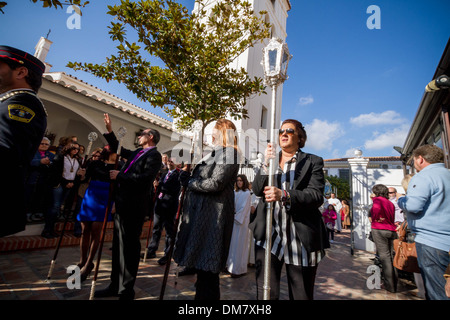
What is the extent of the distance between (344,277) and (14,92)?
6267 millimetres

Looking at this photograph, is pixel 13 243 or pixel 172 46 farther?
pixel 172 46

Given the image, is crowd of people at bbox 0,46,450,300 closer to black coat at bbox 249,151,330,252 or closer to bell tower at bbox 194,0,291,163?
black coat at bbox 249,151,330,252

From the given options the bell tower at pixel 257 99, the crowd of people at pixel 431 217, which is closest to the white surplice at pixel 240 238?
the crowd of people at pixel 431 217

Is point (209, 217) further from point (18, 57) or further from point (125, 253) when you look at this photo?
point (18, 57)

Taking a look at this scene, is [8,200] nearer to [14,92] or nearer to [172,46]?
[14,92]

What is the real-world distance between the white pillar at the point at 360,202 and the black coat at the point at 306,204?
740 cm

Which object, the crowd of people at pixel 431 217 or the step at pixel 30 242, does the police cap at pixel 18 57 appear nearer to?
the step at pixel 30 242

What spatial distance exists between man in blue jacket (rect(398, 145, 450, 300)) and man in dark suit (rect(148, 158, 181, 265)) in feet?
Result: 13.9

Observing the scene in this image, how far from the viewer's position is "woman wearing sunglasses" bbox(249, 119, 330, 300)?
1709 mm

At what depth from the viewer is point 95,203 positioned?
3086mm

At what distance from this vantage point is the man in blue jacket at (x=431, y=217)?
2.15m

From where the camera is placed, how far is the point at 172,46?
4.31 meters

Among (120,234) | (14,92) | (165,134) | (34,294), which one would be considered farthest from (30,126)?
(165,134)

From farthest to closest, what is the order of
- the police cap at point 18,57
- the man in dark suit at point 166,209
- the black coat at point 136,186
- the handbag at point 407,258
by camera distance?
the man in dark suit at point 166,209, the handbag at point 407,258, the black coat at point 136,186, the police cap at point 18,57
